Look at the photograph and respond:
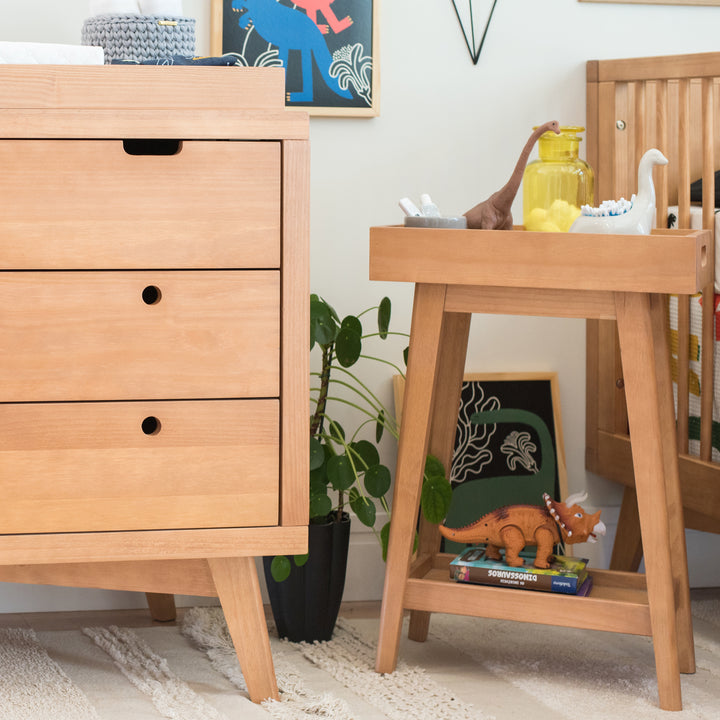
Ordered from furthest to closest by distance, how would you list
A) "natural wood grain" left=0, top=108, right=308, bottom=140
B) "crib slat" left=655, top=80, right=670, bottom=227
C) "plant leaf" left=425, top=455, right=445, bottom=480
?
"crib slat" left=655, top=80, right=670, bottom=227 → "plant leaf" left=425, top=455, right=445, bottom=480 → "natural wood grain" left=0, top=108, right=308, bottom=140

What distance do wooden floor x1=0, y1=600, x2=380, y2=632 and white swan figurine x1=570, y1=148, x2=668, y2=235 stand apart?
83 cm

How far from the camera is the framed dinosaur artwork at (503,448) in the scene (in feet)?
5.93

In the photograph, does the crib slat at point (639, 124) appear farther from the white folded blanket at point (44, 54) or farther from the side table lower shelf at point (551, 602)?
the white folded blanket at point (44, 54)

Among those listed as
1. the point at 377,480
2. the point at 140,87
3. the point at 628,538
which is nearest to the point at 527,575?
the point at 377,480

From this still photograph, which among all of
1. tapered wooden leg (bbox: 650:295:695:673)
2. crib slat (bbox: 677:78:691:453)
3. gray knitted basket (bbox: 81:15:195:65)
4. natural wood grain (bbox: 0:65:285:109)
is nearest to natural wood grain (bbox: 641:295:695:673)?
tapered wooden leg (bbox: 650:295:695:673)

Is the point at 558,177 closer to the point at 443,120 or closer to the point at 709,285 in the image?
the point at 709,285

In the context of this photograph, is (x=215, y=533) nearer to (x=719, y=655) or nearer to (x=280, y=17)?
(x=719, y=655)

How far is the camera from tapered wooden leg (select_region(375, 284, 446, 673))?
136 centimetres

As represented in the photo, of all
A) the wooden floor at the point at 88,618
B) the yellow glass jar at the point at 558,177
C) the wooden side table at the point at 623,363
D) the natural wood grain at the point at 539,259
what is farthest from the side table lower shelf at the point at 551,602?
the yellow glass jar at the point at 558,177

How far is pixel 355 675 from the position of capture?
142 cm

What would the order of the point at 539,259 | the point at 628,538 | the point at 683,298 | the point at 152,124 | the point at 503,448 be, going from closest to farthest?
1. the point at 152,124
2. the point at 539,259
3. the point at 683,298
4. the point at 628,538
5. the point at 503,448

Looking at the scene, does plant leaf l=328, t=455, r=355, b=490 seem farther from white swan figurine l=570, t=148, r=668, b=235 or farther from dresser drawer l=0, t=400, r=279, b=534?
white swan figurine l=570, t=148, r=668, b=235

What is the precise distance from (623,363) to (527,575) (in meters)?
0.34

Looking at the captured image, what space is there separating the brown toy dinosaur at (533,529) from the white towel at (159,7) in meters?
0.88
